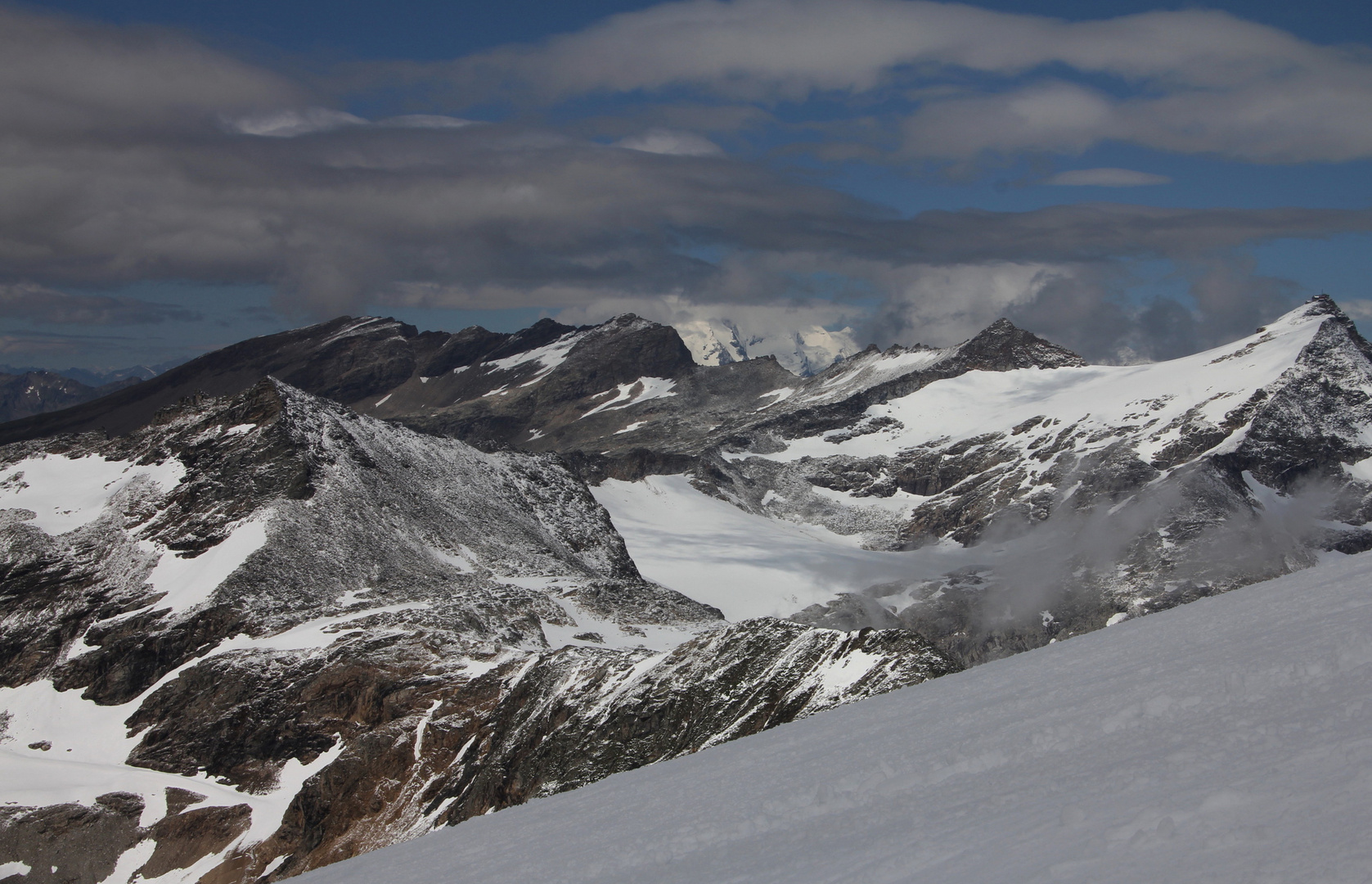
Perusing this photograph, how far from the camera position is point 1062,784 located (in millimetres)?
10656

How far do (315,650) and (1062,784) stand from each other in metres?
75.7

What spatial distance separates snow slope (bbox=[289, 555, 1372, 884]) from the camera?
27.4ft

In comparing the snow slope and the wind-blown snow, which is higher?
the snow slope

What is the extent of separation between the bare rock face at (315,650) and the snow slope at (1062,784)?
97.7ft

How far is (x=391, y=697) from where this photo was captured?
72750mm

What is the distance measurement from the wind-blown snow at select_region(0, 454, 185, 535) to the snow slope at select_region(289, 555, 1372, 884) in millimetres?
96323

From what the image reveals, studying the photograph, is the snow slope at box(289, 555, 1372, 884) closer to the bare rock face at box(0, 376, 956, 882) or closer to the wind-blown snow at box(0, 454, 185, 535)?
the bare rock face at box(0, 376, 956, 882)

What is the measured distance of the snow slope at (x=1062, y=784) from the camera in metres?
8.34

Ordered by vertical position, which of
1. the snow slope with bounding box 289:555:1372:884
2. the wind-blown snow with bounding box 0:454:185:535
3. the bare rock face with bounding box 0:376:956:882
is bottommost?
the bare rock face with bounding box 0:376:956:882

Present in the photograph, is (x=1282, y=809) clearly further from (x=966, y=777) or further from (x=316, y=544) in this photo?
(x=316, y=544)

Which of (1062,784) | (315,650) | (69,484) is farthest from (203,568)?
(1062,784)

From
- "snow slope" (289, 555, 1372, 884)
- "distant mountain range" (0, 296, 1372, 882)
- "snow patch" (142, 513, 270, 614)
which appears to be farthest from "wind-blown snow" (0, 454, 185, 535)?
"snow slope" (289, 555, 1372, 884)

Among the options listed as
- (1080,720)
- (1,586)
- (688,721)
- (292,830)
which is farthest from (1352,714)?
(1,586)

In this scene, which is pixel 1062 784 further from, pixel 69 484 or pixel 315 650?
pixel 69 484
